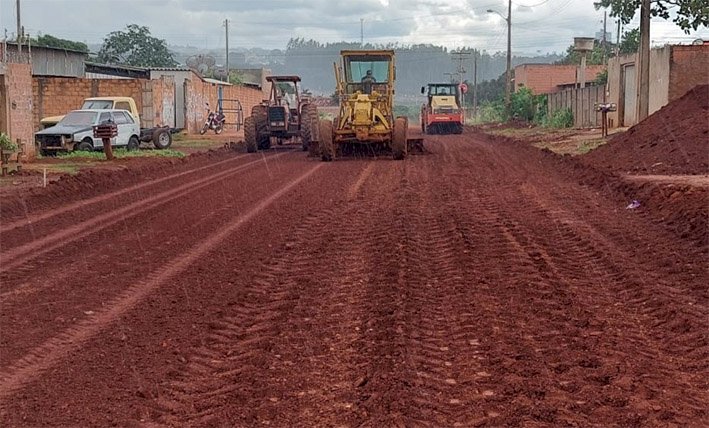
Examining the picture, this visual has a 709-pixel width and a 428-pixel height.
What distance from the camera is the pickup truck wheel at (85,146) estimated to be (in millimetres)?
26656

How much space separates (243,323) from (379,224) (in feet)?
17.5

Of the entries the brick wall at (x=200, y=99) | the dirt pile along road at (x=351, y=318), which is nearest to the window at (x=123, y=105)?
the brick wall at (x=200, y=99)

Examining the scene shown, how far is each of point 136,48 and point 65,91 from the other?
50123 millimetres

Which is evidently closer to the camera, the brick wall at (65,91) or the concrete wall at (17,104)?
the concrete wall at (17,104)

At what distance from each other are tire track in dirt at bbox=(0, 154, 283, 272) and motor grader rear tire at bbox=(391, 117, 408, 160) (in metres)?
7.48

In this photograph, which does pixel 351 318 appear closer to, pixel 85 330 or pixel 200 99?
pixel 85 330

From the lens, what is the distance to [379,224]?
12172 mm

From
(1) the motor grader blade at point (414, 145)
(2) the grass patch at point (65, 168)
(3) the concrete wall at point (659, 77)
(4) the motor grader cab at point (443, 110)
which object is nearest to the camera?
(2) the grass patch at point (65, 168)

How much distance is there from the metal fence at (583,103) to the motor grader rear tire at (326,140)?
62.4 ft

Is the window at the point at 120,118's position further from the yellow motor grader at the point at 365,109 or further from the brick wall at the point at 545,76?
the brick wall at the point at 545,76

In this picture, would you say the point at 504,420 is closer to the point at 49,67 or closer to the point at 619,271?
the point at 619,271

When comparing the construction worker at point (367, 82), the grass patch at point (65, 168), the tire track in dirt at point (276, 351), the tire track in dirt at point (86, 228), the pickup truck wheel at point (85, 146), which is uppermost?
the construction worker at point (367, 82)

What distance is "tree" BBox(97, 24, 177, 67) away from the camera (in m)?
84.9

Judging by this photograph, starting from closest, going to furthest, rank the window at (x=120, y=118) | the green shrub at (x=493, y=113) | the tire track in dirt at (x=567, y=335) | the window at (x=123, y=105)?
the tire track in dirt at (x=567, y=335)
the window at (x=120, y=118)
the window at (x=123, y=105)
the green shrub at (x=493, y=113)
